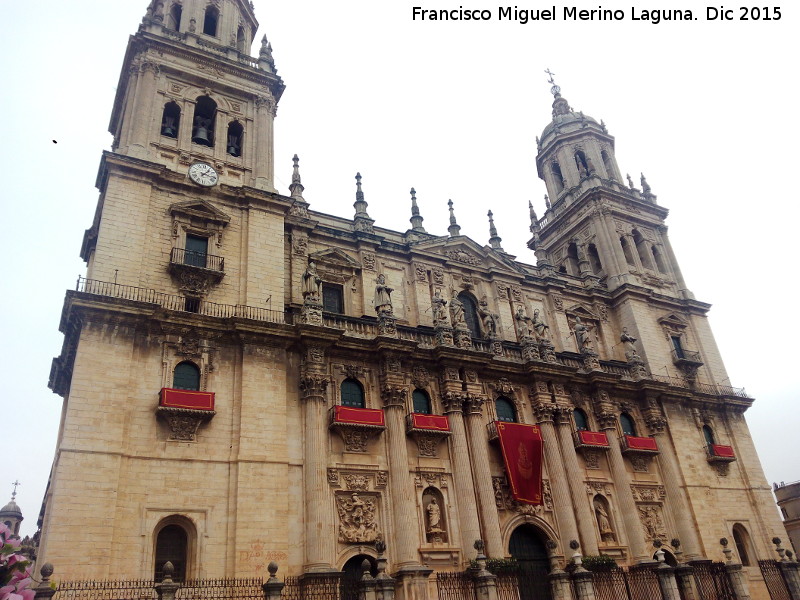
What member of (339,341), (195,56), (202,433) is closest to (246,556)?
(202,433)

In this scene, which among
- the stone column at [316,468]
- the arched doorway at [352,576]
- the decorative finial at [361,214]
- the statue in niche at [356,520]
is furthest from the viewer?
the decorative finial at [361,214]

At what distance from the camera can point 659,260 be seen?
37.3 meters

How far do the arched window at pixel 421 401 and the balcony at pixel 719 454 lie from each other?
14986 millimetres

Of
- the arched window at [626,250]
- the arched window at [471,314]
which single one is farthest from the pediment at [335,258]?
the arched window at [626,250]

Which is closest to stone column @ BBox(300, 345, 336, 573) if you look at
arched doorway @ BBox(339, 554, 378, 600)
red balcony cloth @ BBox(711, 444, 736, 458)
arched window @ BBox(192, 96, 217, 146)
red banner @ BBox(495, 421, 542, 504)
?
arched doorway @ BBox(339, 554, 378, 600)

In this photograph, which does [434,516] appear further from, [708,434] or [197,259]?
[708,434]

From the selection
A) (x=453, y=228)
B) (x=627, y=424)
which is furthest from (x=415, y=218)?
(x=627, y=424)

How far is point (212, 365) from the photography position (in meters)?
20.8

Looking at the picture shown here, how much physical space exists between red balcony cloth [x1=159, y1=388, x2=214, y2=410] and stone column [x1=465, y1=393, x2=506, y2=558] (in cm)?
1002

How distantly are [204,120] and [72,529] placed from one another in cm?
1716

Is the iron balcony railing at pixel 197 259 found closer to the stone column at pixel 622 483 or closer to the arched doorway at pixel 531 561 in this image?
the arched doorway at pixel 531 561

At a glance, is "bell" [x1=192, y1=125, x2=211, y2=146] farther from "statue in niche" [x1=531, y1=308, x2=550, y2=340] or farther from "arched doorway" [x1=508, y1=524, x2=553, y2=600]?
"arched doorway" [x1=508, y1=524, x2=553, y2=600]

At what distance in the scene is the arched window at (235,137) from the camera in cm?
2647

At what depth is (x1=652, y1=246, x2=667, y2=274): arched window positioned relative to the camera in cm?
3691
